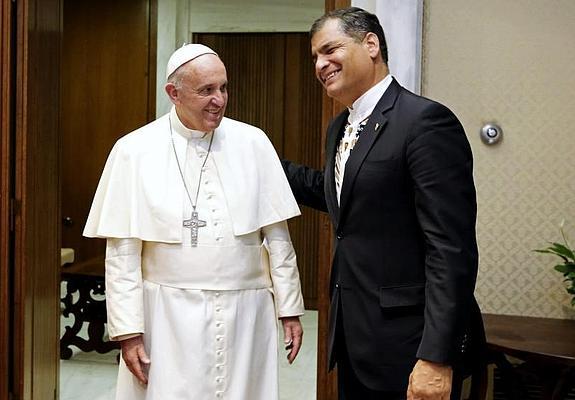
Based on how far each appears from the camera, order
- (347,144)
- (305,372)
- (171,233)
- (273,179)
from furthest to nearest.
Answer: (305,372) < (273,179) < (171,233) < (347,144)

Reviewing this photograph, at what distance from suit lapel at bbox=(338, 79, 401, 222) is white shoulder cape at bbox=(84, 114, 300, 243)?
0.45 m

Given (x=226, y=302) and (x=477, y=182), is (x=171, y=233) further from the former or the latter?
(x=477, y=182)

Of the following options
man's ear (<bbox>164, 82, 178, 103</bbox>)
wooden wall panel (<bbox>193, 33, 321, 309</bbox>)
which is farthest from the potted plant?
wooden wall panel (<bbox>193, 33, 321, 309</bbox>)

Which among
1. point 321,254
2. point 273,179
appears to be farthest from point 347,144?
point 321,254

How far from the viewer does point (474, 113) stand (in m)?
3.42

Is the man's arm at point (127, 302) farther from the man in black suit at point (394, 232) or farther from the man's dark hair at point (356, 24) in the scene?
the man's dark hair at point (356, 24)

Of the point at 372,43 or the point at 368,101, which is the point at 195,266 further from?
the point at 372,43

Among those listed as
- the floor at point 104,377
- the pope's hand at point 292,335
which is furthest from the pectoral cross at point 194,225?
the floor at point 104,377

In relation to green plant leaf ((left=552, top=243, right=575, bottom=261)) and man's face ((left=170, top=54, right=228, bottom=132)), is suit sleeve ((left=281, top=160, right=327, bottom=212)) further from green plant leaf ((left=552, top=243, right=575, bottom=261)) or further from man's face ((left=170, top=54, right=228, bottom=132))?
green plant leaf ((left=552, top=243, right=575, bottom=261))

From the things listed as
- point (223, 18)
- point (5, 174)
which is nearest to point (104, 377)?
point (5, 174)

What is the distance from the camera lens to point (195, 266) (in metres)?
2.54

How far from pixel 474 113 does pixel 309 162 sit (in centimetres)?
368

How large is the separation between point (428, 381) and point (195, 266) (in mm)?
836

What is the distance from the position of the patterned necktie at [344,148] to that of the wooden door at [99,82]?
4.58m
